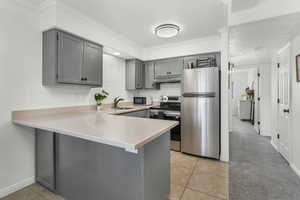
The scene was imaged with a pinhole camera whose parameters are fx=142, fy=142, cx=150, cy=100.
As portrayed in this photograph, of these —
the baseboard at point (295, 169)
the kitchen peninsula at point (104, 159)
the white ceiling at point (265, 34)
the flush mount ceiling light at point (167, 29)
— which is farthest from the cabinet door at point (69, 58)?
the baseboard at point (295, 169)

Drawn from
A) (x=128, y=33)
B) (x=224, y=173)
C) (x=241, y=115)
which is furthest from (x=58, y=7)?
(x=241, y=115)

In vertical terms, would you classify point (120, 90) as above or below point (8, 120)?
above

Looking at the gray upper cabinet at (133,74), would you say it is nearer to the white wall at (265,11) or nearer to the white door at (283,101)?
the white wall at (265,11)

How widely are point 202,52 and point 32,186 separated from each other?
3.82 m

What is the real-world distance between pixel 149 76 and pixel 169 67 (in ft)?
2.03

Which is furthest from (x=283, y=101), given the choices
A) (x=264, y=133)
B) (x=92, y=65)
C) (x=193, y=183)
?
(x=92, y=65)

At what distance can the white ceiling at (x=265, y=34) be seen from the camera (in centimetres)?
213

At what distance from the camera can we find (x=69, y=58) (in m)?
2.18

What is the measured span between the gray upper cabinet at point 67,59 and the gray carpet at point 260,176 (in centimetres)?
275

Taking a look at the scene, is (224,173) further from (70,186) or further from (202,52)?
(202,52)

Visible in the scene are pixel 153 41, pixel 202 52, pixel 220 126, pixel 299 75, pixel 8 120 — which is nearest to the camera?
pixel 8 120

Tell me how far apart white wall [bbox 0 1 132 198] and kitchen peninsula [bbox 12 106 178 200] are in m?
0.19

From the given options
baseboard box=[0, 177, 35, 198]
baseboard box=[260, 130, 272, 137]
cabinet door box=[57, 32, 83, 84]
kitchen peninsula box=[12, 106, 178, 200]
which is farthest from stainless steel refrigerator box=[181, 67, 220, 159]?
baseboard box=[260, 130, 272, 137]

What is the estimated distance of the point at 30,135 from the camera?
2.02m
